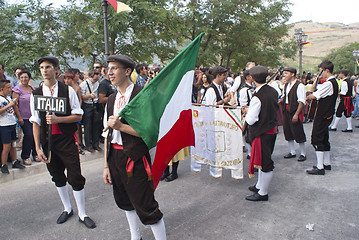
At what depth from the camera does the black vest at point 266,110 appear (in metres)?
4.23

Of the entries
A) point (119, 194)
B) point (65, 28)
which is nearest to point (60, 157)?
point (119, 194)

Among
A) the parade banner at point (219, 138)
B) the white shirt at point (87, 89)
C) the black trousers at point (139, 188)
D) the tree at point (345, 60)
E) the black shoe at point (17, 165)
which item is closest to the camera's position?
the black trousers at point (139, 188)

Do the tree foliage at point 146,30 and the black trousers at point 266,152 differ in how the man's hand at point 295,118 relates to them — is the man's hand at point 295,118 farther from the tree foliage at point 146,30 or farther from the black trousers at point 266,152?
the tree foliage at point 146,30

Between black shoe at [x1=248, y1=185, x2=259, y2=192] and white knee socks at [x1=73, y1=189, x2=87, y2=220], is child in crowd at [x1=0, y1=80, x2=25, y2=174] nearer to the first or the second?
white knee socks at [x1=73, y1=189, x2=87, y2=220]

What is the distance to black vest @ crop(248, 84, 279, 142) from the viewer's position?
423 centimetres

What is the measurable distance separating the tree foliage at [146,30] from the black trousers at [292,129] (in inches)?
269

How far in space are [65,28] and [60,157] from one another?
34.8 feet

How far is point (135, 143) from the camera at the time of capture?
2725 millimetres

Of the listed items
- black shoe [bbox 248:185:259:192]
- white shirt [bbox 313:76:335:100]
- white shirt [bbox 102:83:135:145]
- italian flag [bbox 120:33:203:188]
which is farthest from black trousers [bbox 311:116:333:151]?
white shirt [bbox 102:83:135:145]

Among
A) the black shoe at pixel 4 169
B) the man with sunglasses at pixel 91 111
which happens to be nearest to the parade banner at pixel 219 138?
the man with sunglasses at pixel 91 111

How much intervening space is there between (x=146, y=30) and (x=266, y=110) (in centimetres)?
899

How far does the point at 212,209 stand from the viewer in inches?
165

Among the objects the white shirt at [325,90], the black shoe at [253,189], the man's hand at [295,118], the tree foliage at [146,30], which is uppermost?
the tree foliage at [146,30]

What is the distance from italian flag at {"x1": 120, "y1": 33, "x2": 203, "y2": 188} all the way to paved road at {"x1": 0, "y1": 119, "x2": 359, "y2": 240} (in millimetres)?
1208
